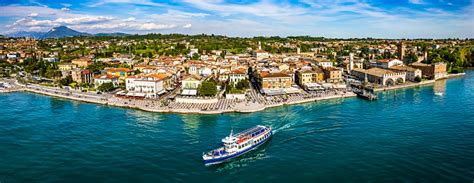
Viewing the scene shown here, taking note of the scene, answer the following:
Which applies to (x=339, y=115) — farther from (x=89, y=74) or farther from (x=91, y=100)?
(x=89, y=74)

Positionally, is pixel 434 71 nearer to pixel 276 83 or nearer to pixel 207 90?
pixel 276 83

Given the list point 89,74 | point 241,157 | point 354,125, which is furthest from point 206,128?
point 89,74

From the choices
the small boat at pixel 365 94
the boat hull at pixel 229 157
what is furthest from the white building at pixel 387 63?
the boat hull at pixel 229 157

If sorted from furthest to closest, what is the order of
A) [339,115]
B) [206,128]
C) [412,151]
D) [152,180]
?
1. [339,115]
2. [206,128]
3. [412,151]
4. [152,180]

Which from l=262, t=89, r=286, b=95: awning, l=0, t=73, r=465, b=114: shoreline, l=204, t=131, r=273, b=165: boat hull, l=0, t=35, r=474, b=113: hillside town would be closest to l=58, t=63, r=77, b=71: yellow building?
l=0, t=35, r=474, b=113: hillside town

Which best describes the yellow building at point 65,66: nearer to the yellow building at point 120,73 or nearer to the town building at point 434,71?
the yellow building at point 120,73

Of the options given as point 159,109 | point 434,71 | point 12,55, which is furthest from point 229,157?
point 12,55

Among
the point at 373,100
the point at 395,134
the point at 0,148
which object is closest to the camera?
the point at 0,148

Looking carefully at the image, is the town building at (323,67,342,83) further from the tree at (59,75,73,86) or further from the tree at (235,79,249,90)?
the tree at (59,75,73,86)
